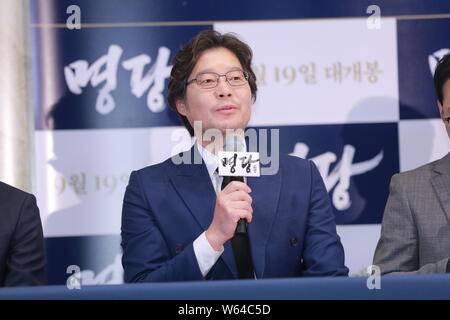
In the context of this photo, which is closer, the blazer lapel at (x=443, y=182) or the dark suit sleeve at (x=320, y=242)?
the dark suit sleeve at (x=320, y=242)

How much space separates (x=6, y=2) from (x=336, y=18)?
139cm

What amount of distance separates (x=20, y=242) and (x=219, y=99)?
80 cm

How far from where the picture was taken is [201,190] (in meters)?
2.20

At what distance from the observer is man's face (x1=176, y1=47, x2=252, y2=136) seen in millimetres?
2221

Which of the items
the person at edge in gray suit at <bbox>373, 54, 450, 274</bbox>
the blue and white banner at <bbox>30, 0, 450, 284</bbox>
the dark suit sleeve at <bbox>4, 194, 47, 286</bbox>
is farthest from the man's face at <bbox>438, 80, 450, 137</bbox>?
the dark suit sleeve at <bbox>4, 194, 47, 286</bbox>

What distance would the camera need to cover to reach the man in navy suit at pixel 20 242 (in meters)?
2.03

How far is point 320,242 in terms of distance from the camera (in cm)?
206

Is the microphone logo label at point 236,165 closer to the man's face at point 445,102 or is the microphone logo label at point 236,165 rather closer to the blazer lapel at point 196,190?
the blazer lapel at point 196,190

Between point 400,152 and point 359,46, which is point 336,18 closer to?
point 359,46

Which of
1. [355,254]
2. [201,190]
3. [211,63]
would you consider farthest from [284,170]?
[355,254]

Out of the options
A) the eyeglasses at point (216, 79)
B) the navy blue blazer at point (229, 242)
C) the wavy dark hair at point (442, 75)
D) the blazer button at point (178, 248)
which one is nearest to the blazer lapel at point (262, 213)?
the navy blue blazer at point (229, 242)

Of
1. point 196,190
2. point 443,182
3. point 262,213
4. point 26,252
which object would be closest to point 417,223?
point 443,182

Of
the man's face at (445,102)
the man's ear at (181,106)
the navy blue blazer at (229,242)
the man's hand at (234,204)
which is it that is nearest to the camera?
the man's hand at (234,204)

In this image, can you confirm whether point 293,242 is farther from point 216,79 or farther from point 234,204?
point 216,79
